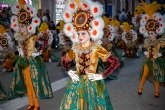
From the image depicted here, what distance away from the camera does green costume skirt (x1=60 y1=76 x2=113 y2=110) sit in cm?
395

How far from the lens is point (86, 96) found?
4000 mm

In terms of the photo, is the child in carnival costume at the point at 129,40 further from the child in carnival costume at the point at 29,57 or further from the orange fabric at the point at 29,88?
the orange fabric at the point at 29,88

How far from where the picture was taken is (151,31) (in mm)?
6309

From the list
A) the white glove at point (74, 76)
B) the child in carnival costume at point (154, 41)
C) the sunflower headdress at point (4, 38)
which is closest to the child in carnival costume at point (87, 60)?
the white glove at point (74, 76)

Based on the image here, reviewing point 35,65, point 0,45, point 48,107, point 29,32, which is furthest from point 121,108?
point 0,45

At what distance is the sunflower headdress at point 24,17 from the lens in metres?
5.54

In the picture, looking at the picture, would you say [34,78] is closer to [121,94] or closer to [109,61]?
[109,61]

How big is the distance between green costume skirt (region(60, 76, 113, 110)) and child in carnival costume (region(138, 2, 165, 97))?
2.66m

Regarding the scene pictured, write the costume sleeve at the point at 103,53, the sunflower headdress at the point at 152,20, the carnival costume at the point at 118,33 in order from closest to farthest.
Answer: the costume sleeve at the point at 103,53 < the sunflower headdress at the point at 152,20 < the carnival costume at the point at 118,33

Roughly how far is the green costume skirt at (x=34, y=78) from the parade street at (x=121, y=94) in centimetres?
39

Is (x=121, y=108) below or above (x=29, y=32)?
below

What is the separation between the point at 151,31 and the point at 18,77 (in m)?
2.86

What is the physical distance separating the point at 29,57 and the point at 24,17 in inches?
29.1

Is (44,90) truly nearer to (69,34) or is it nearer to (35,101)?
(35,101)
